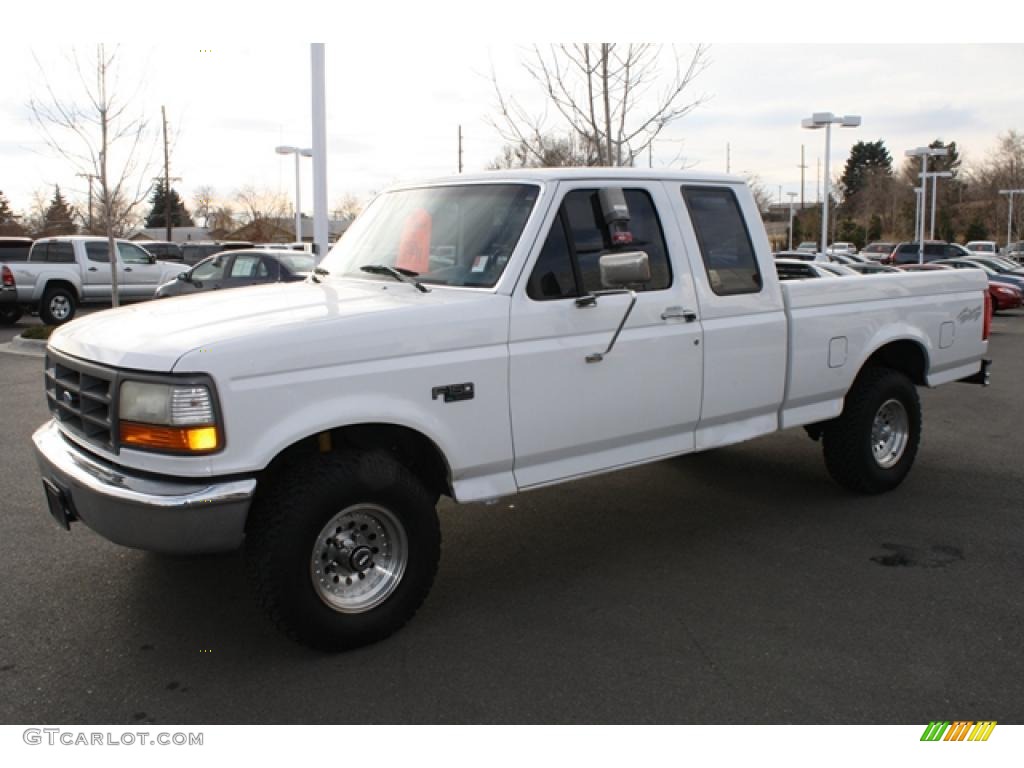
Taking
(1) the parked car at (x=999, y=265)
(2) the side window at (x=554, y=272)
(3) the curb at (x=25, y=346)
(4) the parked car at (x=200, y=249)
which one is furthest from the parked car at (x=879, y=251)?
(2) the side window at (x=554, y=272)

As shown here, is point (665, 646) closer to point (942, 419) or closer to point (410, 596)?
point (410, 596)

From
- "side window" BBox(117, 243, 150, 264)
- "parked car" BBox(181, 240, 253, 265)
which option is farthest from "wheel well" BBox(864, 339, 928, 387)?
"parked car" BBox(181, 240, 253, 265)

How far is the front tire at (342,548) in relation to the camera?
12.2ft

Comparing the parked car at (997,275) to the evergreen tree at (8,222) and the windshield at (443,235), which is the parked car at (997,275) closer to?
the windshield at (443,235)

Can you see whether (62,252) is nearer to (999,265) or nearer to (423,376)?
(423,376)

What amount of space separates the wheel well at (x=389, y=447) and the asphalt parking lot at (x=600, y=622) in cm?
68

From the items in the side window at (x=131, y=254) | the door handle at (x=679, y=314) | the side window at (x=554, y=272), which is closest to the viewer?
the side window at (x=554, y=272)

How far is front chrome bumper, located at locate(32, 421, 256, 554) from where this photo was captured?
3496mm

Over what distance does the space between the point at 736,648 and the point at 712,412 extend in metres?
1.52

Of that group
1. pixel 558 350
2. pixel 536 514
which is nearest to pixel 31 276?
pixel 536 514

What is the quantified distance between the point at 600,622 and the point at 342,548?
1263 millimetres

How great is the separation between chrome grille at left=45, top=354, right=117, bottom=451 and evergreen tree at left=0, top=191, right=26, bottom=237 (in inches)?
2222

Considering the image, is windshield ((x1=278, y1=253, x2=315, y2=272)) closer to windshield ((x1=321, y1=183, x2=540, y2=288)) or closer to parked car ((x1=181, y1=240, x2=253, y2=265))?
windshield ((x1=321, y1=183, x2=540, y2=288))

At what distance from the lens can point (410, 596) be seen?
4102 millimetres
